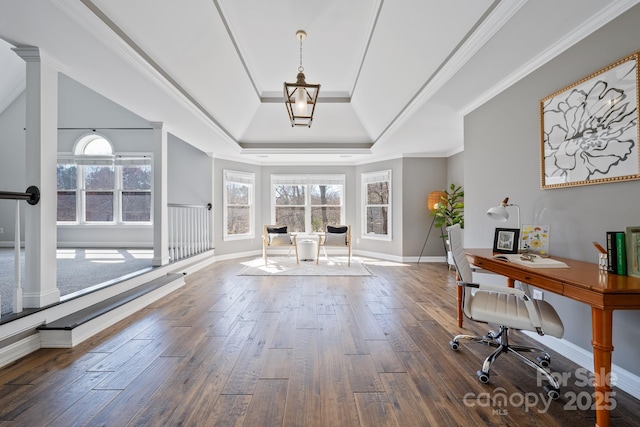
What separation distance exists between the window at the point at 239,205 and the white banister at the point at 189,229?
441 millimetres

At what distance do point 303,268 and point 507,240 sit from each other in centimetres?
355

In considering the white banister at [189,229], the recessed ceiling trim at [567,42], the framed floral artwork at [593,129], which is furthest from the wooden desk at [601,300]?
the white banister at [189,229]

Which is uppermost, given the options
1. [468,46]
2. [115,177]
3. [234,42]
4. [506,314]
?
[234,42]

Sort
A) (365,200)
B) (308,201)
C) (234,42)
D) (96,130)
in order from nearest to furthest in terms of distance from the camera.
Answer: (234,42) → (96,130) → (365,200) → (308,201)

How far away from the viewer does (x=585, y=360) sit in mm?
1985

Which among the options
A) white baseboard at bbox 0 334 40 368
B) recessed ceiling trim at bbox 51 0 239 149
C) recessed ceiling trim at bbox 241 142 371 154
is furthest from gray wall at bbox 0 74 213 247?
white baseboard at bbox 0 334 40 368

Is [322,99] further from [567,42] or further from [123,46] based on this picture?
[567,42]

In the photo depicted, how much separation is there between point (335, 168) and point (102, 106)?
5.63 meters

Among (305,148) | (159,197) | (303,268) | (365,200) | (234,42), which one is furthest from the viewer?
(365,200)

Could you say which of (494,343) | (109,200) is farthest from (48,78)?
(109,200)

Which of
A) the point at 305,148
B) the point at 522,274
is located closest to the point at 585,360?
the point at 522,274

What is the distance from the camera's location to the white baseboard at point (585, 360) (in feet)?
5.55

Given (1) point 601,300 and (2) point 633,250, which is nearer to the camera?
(1) point 601,300

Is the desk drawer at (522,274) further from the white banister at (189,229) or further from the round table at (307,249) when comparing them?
the white banister at (189,229)
